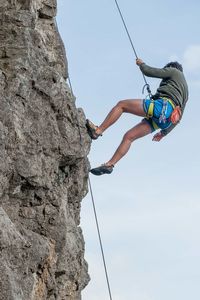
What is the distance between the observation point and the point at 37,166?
Answer: 14.3 m

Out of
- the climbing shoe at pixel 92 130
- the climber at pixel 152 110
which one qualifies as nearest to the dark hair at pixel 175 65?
the climber at pixel 152 110

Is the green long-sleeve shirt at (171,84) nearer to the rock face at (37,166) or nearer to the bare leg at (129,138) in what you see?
the bare leg at (129,138)

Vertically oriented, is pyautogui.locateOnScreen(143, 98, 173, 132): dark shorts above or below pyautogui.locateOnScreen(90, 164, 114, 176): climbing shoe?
above

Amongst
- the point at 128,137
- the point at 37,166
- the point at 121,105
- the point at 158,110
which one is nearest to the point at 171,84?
the point at 158,110

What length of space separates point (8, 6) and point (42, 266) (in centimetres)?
626

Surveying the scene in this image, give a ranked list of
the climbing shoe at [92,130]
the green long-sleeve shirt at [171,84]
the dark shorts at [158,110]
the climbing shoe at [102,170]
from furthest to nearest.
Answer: the climbing shoe at [92,130]
the green long-sleeve shirt at [171,84]
the dark shorts at [158,110]
the climbing shoe at [102,170]

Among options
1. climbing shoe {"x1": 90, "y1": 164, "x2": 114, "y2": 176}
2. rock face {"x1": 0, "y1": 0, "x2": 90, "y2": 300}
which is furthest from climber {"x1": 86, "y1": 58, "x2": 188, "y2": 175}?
rock face {"x1": 0, "y1": 0, "x2": 90, "y2": 300}

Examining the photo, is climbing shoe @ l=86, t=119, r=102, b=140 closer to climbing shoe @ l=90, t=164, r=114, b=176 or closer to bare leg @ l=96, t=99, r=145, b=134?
bare leg @ l=96, t=99, r=145, b=134

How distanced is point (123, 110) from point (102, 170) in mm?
1492

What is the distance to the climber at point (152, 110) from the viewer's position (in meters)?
15.5

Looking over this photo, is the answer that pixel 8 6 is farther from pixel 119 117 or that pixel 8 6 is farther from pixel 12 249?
pixel 12 249

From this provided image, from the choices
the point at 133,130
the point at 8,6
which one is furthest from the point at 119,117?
the point at 8,6

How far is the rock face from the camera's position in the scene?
13.4 m

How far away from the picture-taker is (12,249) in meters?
12.6
